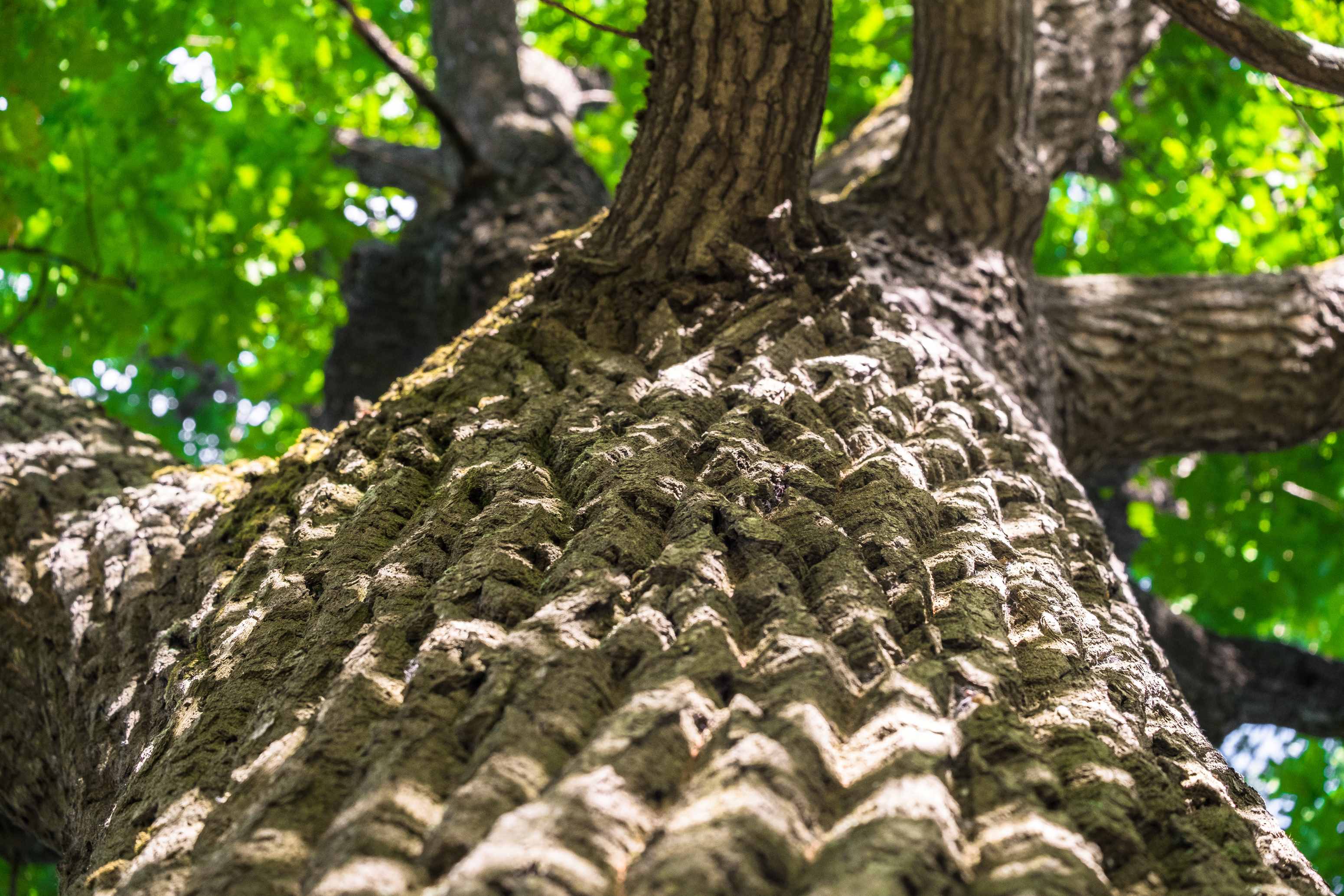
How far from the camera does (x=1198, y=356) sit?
3711 millimetres

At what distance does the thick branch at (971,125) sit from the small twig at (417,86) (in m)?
1.90

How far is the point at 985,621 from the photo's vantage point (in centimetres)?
145

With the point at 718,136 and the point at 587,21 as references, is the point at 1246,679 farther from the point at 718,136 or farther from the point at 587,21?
the point at 587,21

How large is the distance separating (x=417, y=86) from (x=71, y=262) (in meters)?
1.45

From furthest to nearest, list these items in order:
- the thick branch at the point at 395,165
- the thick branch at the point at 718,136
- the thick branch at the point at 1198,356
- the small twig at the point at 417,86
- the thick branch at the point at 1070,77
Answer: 1. the thick branch at the point at 395,165
2. the thick branch at the point at 1070,77
3. the small twig at the point at 417,86
4. the thick branch at the point at 1198,356
5. the thick branch at the point at 718,136

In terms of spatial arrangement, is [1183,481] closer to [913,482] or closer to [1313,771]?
[1313,771]

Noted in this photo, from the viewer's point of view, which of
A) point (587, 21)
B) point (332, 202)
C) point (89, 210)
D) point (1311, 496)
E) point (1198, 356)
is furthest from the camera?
point (1311, 496)

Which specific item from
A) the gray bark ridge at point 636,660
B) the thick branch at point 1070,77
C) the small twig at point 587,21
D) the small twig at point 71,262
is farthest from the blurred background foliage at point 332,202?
the small twig at point 587,21

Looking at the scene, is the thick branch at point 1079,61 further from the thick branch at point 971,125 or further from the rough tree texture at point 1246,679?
the rough tree texture at point 1246,679

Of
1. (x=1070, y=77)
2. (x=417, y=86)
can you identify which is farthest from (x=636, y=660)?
(x=1070, y=77)

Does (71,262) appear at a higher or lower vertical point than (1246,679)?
higher

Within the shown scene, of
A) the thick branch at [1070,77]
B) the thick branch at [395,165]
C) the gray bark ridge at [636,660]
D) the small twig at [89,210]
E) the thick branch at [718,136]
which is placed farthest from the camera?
the thick branch at [395,165]

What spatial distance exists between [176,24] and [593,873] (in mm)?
4261

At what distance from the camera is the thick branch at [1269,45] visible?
2.14 m
